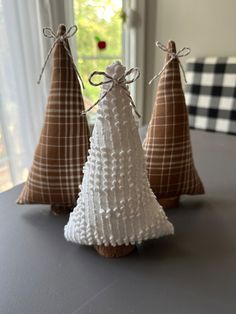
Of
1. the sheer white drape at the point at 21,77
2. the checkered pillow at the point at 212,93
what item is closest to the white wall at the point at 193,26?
the checkered pillow at the point at 212,93

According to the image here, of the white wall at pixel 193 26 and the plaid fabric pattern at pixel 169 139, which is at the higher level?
the white wall at pixel 193 26

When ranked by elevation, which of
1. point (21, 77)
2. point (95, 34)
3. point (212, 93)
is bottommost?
point (212, 93)

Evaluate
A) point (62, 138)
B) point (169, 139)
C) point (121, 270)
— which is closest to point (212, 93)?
point (169, 139)

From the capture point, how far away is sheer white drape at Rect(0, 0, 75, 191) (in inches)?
49.6

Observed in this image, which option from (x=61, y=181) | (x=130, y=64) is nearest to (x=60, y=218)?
(x=61, y=181)

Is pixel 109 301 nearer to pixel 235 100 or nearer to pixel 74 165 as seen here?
pixel 74 165

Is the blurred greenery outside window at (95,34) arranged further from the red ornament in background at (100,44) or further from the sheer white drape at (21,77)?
the sheer white drape at (21,77)

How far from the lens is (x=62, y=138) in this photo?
0.60 meters

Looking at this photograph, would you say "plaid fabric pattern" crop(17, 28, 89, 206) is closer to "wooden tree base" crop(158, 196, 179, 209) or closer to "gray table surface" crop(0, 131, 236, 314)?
"gray table surface" crop(0, 131, 236, 314)

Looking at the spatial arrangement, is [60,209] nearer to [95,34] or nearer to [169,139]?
[169,139]

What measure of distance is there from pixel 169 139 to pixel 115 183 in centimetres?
21

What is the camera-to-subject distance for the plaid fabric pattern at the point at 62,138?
0.60m

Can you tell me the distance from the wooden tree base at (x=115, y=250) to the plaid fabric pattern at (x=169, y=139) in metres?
0.17

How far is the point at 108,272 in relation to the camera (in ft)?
1.66
